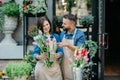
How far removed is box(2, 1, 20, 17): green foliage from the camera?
307 inches

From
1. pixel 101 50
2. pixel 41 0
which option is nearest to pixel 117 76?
pixel 101 50

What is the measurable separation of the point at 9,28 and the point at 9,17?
23cm

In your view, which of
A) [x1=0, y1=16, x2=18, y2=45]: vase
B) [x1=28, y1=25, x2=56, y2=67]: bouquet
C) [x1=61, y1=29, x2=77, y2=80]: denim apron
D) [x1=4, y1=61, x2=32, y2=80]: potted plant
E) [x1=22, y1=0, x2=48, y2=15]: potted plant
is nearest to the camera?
[x1=4, y1=61, x2=32, y2=80]: potted plant

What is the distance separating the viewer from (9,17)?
25.9 feet

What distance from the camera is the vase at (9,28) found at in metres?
7.90

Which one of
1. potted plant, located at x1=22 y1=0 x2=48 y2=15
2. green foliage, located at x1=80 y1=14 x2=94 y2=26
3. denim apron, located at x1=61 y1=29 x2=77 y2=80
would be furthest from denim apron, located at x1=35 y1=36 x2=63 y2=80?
green foliage, located at x1=80 y1=14 x2=94 y2=26

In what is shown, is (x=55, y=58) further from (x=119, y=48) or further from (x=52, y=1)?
(x=119, y=48)

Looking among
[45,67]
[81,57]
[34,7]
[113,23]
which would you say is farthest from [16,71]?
[113,23]

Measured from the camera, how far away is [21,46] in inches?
Answer: 317

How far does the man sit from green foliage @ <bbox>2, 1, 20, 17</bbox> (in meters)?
2.17

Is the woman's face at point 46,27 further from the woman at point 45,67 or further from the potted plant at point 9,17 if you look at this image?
the potted plant at point 9,17

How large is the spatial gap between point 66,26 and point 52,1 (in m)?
2.49

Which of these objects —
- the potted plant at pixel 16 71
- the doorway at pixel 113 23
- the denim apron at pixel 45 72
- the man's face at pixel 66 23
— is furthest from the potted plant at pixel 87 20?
the doorway at pixel 113 23

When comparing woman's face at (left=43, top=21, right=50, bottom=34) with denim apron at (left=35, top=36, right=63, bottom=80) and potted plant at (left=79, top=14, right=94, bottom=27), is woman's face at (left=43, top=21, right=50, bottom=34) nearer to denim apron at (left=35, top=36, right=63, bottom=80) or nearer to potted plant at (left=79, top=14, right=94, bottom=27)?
denim apron at (left=35, top=36, right=63, bottom=80)
